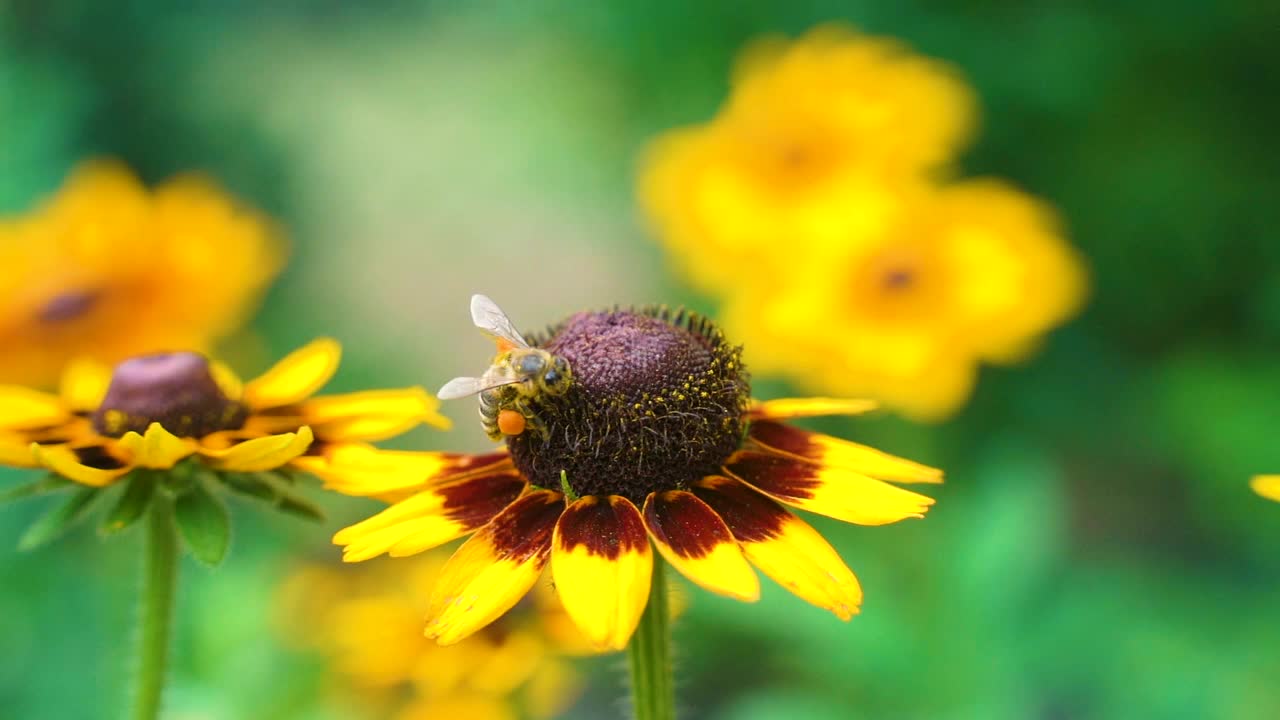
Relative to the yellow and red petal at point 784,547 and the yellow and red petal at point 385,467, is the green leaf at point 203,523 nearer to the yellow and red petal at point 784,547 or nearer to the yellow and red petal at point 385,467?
the yellow and red petal at point 385,467

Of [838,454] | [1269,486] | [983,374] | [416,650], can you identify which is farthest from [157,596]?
[983,374]

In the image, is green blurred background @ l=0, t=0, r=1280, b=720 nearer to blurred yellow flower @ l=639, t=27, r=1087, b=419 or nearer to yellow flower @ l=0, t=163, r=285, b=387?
yellow flower @ l=0, t=163, r=285, b=387

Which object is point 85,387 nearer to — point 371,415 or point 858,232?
point 371,415

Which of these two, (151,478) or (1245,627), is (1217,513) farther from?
(151,478)

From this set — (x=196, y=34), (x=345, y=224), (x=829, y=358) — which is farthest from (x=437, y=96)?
(x=829, y=358)

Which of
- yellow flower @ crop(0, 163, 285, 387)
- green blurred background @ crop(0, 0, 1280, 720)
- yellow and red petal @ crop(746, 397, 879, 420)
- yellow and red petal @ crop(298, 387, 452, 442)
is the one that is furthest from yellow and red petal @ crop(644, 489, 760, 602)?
yellow flower @ crop(0, 163, 285, 387)

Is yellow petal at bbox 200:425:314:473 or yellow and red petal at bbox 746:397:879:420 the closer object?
yellow petal at bbox 200:425:314:473

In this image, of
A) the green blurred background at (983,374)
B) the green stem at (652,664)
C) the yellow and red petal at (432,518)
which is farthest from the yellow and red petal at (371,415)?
the green blurred background at (983,374)
